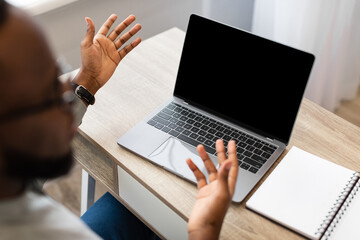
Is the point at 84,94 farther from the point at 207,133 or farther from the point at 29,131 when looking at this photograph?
the point at 29,131

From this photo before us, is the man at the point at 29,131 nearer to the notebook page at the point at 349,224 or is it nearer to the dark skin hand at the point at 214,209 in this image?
the dark skin hand at the point at 214,209

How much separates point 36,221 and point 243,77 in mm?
665

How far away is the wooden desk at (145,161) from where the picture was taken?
1.01 m

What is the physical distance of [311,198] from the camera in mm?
1023

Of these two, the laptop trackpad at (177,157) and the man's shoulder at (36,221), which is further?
the laptop trackpad at (177,157)

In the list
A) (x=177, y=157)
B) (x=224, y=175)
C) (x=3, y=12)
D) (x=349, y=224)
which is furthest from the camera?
(x=177, y=157)

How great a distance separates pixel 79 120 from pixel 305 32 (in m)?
1.29

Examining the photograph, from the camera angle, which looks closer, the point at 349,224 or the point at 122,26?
the point at 349,224

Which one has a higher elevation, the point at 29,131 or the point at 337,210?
the point at 29,131

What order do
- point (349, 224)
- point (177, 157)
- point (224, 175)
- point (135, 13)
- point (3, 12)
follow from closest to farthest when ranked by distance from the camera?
point (3, 12) < point (224, 175) < point (349, 224) < point (177, 157) < point (135, 13)

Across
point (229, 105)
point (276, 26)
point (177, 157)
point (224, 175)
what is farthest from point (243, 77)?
point (276, 26)

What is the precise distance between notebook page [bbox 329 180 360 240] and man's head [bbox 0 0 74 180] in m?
0.61

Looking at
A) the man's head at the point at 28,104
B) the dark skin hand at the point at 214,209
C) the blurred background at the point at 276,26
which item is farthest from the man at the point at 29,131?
the blurred background at the point at 276,26

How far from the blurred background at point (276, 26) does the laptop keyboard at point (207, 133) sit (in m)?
0.81
